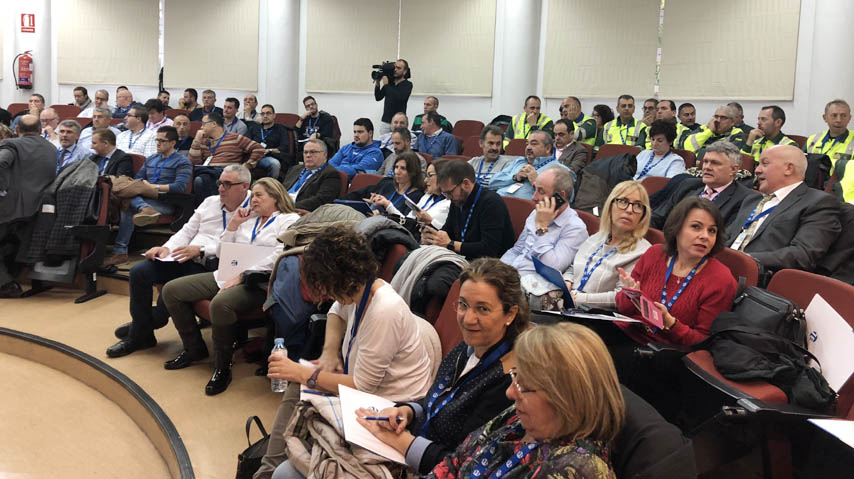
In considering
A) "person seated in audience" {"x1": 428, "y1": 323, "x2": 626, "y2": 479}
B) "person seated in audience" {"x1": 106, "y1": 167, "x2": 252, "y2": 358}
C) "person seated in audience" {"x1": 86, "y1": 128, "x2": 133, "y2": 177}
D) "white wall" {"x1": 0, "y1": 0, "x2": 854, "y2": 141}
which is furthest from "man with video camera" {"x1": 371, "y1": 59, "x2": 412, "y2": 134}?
"person seated in audience" {"x1": 428, "y1": 323, "x2": 626, "y2": 479}

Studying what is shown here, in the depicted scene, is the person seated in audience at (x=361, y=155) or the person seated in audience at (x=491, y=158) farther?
the person seated in audience at (x=361, y=155)

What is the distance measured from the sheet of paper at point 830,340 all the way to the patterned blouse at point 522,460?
0.96m

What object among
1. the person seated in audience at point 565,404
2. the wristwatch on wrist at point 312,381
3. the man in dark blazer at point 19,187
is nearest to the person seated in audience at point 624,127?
the man in dark blazer at point 19,187

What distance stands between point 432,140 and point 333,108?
3.98 m

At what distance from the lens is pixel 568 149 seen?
574 centimetres

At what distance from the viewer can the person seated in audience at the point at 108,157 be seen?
17.6ft

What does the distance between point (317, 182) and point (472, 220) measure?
1946 mm

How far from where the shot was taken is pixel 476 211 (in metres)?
3.52

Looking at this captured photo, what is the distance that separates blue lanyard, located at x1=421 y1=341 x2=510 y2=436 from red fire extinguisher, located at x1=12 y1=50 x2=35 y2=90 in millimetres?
11733

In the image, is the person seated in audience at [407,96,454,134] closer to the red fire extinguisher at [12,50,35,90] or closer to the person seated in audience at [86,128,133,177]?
the person seated in audience at [86,128,133,177]

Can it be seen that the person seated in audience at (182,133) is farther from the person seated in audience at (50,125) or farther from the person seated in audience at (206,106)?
the person seated in audience at (206,106)

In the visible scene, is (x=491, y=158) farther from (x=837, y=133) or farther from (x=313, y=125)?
(x=313, y=125)

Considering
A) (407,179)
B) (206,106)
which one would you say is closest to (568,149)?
(407,179)

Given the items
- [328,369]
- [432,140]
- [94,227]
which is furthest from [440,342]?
[432,140]
